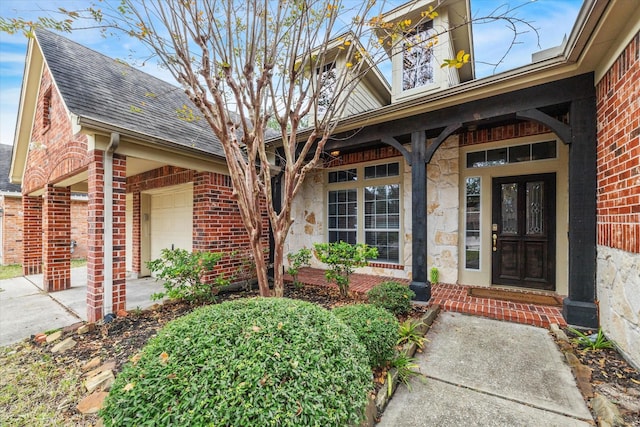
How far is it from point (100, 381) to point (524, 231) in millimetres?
6017

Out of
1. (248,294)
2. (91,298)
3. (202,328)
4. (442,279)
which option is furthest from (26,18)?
(442,279)

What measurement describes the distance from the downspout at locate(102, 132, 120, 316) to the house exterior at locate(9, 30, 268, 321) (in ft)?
0.04

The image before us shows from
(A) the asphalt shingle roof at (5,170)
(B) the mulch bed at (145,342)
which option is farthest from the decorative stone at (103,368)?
(A) the asphalt shingle roof at (5,170)

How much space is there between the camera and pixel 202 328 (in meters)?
1.65

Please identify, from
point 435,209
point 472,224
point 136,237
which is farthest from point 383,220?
point 136,237

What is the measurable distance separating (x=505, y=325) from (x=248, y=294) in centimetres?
387

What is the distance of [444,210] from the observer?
17.0 ft

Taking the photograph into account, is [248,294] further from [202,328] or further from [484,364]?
[484,364]

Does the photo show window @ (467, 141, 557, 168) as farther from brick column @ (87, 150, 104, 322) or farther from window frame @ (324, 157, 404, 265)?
brick column @ (87, 150, 104, 322)

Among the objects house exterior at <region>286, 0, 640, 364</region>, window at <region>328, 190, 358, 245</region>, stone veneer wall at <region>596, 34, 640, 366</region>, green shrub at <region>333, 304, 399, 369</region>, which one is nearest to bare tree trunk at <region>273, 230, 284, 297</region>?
green shrub at <region>333, 304, 399, 369</region>

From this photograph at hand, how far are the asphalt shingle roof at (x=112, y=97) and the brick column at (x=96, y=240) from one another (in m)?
0.72

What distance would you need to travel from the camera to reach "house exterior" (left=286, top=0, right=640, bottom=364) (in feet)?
8.57

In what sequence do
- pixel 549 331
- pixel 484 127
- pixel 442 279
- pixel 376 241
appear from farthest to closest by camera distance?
pixel 376 241
pixel 442 279
pixel 484 127
pixel 549 331

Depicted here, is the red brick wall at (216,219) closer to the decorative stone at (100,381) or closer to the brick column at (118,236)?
the brick column at (118,236)
